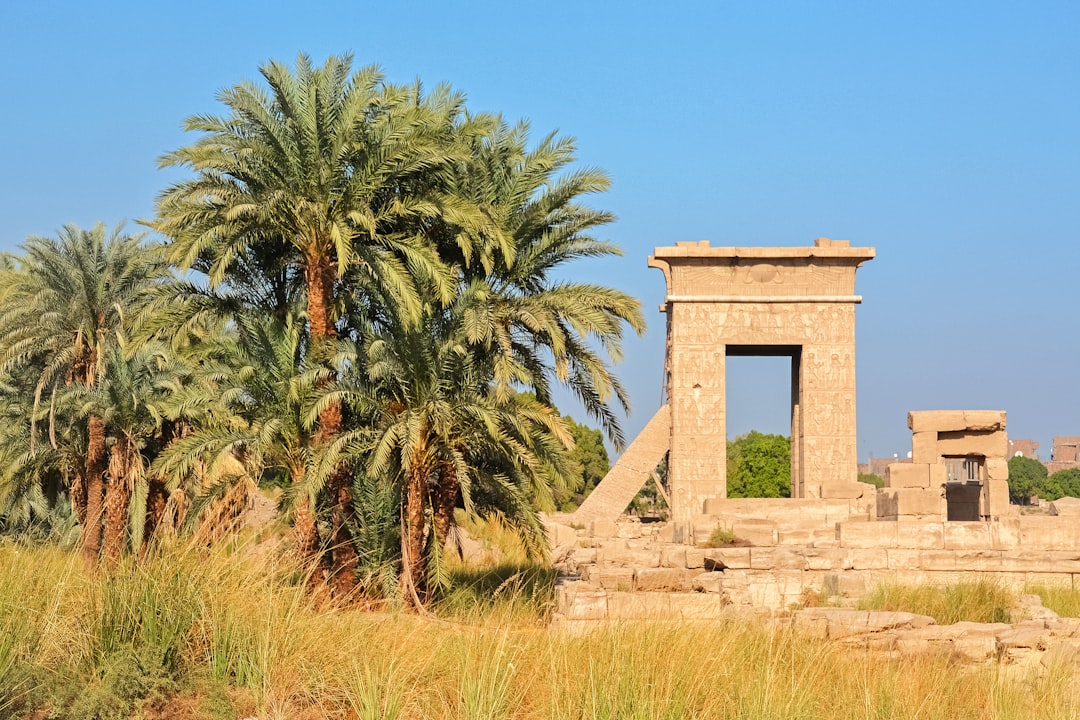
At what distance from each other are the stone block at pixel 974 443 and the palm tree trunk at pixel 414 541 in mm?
12469

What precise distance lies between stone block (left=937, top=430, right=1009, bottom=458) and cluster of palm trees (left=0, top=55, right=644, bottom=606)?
10.0m

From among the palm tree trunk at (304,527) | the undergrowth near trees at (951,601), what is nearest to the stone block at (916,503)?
the undergrowth near trees at (951,601)

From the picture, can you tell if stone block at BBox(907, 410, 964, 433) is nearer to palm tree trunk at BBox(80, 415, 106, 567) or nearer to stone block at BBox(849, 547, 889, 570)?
stone block at BBox(849, 547, 889, 570)

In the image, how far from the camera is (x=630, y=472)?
32281 mm

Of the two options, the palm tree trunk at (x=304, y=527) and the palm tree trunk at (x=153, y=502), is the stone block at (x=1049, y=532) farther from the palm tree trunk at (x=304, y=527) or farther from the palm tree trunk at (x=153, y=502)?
the palm tree trunk at (x=153, y=502)

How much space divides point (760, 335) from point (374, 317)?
49.5 feet

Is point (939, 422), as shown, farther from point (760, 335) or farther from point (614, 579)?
point (614, 579)

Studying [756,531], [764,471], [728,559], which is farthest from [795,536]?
[764,471]

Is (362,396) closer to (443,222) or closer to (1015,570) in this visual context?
(443,222)

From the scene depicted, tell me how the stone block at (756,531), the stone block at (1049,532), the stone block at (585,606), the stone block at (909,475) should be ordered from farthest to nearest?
the stone block at (909,475), the stone block at (756,531), the stone block at (1049,532), the stone block at (585,606)

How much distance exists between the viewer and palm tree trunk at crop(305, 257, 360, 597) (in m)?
14.9

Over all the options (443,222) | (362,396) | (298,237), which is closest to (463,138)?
(443,222)

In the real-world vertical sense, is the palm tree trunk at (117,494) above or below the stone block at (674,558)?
above

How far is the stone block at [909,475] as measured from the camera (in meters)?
22.6
